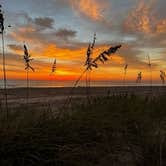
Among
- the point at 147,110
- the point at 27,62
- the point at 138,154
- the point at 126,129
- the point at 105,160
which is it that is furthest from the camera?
the point at 147,110

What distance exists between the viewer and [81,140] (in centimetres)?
459

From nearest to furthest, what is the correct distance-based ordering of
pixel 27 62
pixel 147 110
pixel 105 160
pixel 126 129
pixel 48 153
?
pixel 48 153, pixel 105 160, pixel 126 129, pixel 27 62, pixel 147 110

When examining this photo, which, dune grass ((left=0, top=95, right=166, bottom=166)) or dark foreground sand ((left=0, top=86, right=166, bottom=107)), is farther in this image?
dark foreground sand ((left=0, top=86, right=166, bottom=107))

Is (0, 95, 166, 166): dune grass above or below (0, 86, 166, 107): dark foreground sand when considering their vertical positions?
below

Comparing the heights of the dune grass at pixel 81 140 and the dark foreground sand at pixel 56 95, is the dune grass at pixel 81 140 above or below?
below

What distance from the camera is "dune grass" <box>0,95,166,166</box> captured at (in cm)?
412

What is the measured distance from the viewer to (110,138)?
499 centimetres

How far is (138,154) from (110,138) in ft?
1.42

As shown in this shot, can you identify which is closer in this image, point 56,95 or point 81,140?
point 81,140

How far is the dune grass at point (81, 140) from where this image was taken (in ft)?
13.5

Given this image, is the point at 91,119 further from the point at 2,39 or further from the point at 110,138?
the point at 2,39

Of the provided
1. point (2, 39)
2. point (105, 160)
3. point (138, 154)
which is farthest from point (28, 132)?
point (2, 39)

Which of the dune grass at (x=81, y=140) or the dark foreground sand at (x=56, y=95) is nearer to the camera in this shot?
the dune grass at (x=81, y=140)

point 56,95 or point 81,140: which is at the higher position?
point 56,95
